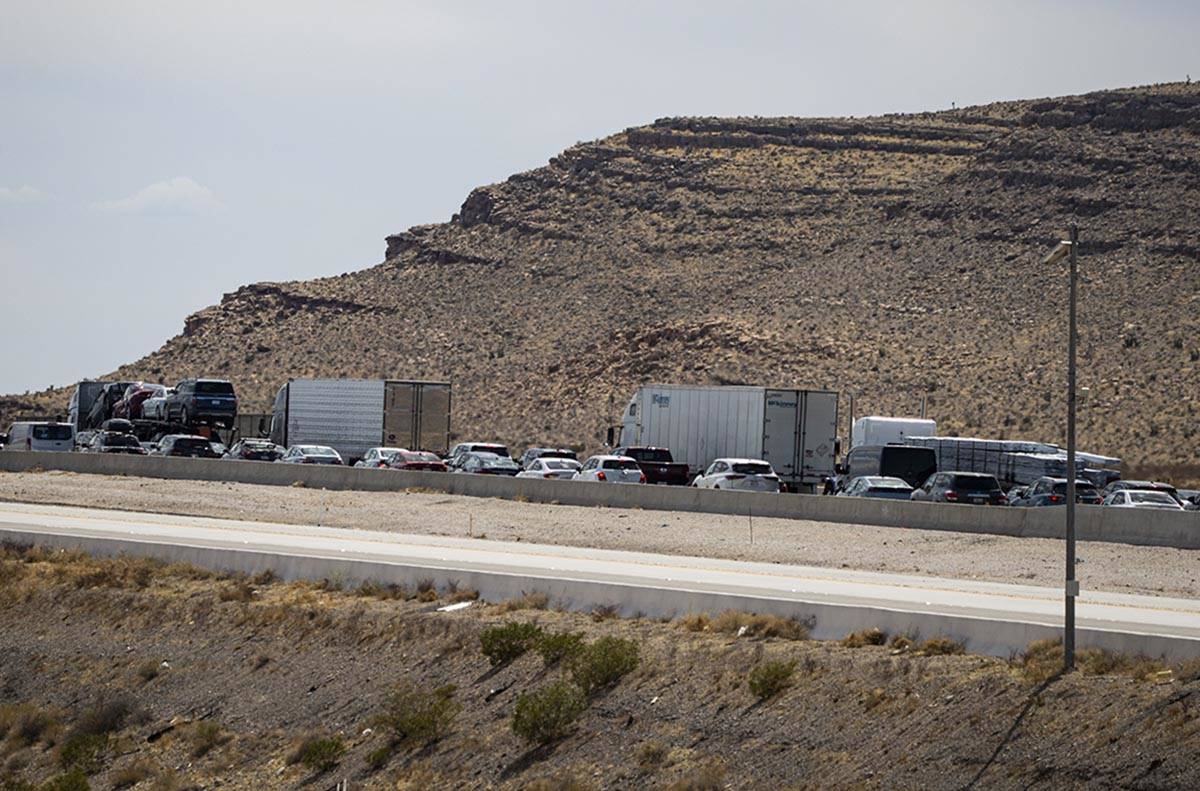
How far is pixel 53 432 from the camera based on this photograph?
64.1 m

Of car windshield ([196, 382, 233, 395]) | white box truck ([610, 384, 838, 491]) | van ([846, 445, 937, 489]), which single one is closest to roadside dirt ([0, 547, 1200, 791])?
van ([846, 445, 937, 489])

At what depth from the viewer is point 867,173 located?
383ft

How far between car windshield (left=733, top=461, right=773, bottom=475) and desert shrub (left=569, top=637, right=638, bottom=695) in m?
26.1

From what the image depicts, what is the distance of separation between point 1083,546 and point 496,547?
39.0 ft

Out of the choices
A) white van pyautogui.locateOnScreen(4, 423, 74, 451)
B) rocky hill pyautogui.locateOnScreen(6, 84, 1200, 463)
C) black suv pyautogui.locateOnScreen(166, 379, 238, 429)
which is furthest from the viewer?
rocky hill pyautogui.locateOnScreen(6, 84, 1200, 463)

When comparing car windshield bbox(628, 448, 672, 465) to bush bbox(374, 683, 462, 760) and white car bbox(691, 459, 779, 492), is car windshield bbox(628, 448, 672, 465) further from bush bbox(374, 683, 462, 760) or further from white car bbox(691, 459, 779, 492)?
bush bbox(374, 683, 462, 760)

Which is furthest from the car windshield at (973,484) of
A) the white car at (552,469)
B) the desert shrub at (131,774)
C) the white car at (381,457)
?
the desert shrub at (131,774)

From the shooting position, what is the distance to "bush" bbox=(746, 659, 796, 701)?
19.3 meters

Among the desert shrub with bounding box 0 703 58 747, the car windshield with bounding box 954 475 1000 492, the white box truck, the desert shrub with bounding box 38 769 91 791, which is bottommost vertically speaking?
the desert shrub with bounding box 38 769 91 791

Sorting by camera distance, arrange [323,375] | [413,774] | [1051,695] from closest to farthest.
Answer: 1. [1051,695]
2. [413,774]
3. [323,375]

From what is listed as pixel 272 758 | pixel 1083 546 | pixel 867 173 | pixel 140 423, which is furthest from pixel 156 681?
pixel 867 173

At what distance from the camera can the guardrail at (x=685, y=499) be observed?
3422 cm

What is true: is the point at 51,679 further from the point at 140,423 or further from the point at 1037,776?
the point at 140,423

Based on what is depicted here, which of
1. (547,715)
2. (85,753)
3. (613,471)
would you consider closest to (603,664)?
(547,715)
